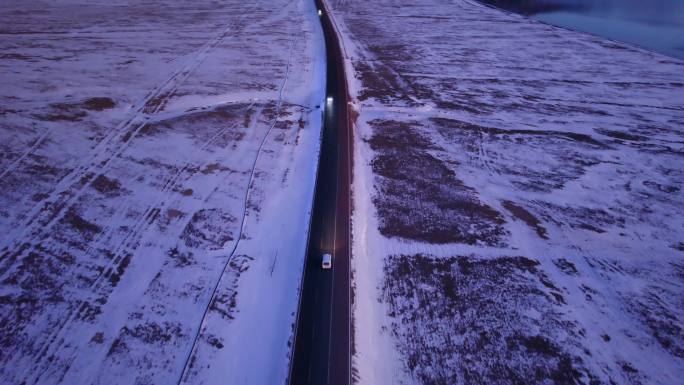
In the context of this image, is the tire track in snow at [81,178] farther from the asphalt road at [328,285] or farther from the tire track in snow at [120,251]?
the asphalt road at [328,285]

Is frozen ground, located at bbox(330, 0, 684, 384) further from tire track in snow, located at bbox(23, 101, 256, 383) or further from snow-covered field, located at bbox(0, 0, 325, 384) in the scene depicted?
tire track in snow, located at bbox(23, 101, 256, 383)

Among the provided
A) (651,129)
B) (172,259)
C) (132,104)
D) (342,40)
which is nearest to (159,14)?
(342,40)

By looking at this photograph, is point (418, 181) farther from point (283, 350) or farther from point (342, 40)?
point (342, 40)

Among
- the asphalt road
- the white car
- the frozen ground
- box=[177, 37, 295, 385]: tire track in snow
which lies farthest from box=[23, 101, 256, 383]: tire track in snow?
the frozen ground

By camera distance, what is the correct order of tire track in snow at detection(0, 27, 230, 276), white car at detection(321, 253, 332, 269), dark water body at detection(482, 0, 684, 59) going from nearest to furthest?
white car at detection(321, 253, 332, 269) → tire track in snow at detection(0, 27, 230, 276) → dark water body at detection(482, 0, 684, 59)

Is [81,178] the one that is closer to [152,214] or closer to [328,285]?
[152,214]

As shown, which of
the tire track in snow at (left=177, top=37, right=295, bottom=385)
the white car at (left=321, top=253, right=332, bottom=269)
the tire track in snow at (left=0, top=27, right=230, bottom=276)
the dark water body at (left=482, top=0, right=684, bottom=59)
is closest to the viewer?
the tire track in snow at (left=177, top=37, right=295, bottom=385)
